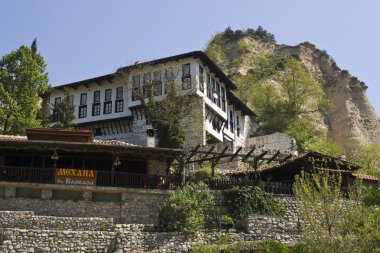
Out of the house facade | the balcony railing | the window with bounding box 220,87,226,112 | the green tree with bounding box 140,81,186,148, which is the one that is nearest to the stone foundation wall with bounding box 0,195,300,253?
the balcony railing

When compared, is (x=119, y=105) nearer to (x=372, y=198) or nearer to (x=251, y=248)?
(x=372, y=198)

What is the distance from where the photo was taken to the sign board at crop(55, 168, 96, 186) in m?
28.0

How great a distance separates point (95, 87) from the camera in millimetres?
50062

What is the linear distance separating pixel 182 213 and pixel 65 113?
23.5 meters

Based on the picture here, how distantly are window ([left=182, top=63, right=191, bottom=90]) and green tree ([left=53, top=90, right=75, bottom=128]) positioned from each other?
33.2ft

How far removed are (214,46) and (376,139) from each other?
28.6 meters

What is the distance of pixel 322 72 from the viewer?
9094 centimetres

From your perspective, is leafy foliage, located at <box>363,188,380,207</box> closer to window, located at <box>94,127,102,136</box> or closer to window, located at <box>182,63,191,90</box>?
window, located at <box>182,63,191,90</box>

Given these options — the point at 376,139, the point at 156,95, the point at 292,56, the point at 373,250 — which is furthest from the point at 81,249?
the point at 292,56

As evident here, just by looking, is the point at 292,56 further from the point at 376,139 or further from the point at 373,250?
the point at 373,250

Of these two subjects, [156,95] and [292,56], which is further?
[292,56]

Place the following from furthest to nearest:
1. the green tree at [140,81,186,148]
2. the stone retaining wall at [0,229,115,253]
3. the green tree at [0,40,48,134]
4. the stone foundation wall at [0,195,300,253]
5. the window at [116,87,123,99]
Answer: the window at [116,87,123,99] < the green tree at [0,40,48,134] < the green tree at [140,81,186,148] < the stone foundation wall at [0,195,300,253] < the stone retaining wall at [0,229,115,253]

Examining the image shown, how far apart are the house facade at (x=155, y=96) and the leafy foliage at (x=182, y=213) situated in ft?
55.8

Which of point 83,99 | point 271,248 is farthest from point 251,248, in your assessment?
point 83,99
